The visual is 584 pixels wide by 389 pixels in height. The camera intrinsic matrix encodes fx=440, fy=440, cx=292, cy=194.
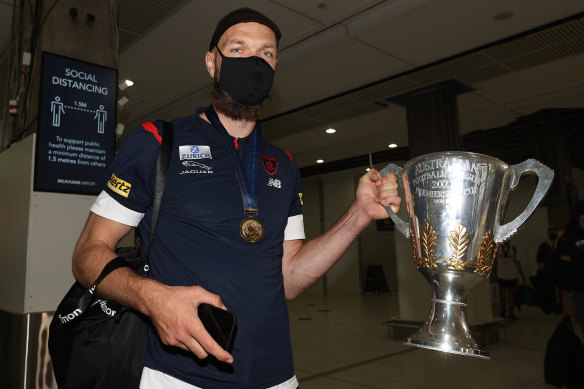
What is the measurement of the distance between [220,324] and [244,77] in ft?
2.69

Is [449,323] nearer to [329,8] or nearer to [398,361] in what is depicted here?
[329,8]

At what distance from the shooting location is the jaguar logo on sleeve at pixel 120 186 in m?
1.06

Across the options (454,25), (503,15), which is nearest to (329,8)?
(454,25)

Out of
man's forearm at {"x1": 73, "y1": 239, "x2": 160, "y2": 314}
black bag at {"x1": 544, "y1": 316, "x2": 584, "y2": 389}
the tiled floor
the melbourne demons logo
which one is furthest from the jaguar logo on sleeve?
black bag at {"x1": 544, "y1": 316, "x2": 584, "y2": 389}

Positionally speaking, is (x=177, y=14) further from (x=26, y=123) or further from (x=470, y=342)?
(x=470, y=342)

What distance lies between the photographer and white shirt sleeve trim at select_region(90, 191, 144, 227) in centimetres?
106

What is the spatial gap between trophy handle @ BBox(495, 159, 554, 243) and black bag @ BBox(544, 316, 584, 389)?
3.51 meters

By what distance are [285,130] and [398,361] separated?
5.01 meters

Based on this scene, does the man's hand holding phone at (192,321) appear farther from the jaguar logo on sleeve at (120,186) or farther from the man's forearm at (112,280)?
the jaguar logo on sleeve at (120,186)

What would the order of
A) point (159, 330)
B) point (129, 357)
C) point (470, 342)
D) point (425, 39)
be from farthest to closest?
point (425, 39)
point (129, 357)
point (470, 342)
point (159, 330)

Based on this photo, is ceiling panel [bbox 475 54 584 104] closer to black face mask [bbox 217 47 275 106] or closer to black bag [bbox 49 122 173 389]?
black face mask [bbox 217 47 275 106]

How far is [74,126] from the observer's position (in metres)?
2.66

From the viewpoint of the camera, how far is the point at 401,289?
681 cm

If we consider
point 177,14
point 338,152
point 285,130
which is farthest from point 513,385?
point 338,152
